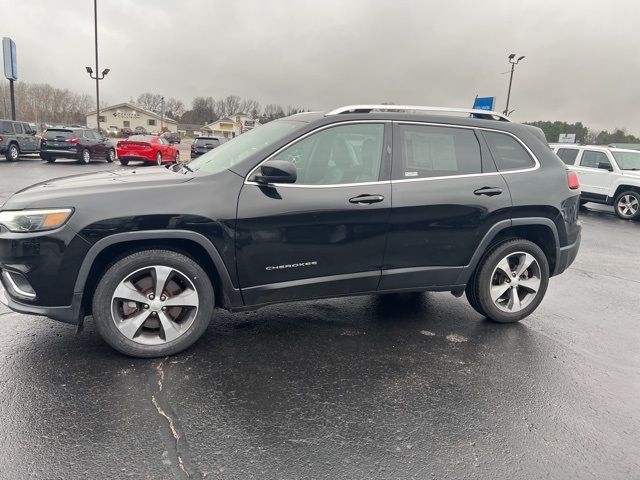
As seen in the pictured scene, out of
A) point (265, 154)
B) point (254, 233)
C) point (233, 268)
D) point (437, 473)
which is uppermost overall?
point (265, 154)

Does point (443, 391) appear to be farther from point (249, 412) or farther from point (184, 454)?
point (184, 454)

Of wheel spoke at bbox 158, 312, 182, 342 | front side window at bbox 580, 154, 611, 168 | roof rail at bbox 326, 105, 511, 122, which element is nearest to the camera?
wheel spoke at bbox 158, 312, 182, 342

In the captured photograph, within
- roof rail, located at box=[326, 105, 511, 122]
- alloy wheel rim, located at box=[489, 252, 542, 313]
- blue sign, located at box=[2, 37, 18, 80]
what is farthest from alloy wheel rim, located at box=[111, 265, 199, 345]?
blue sign, located at box=[2, 37, 18, 80]

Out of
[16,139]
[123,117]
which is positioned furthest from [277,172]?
[123,117]

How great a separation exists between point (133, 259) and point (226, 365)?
39.0 inches

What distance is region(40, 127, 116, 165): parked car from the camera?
62.4 feet

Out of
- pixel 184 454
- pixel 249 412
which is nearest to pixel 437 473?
pixel 249 412

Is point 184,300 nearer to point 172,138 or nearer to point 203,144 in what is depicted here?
point 203,144

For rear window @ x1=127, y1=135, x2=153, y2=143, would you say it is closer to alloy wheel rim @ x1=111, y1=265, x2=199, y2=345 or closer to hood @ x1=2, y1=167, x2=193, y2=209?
hood @ x1=2, y1=167, x2=193, y2=209

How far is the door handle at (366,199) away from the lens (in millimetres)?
3461

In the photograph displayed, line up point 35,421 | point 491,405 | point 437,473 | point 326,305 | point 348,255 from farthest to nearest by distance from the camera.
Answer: point 326,305
point 348,255
point 491,405
point 35,421
point 437,473

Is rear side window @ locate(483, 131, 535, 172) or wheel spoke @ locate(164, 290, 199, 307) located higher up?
rear side window @ locate(483, 131, 535, 172)

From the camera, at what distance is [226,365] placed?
10.5ft

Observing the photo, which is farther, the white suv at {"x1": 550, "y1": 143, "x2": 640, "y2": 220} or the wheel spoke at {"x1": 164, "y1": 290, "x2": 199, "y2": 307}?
the white suv at {"x1": 550, "y1": 143, "x2": 640, "y2": 220}
